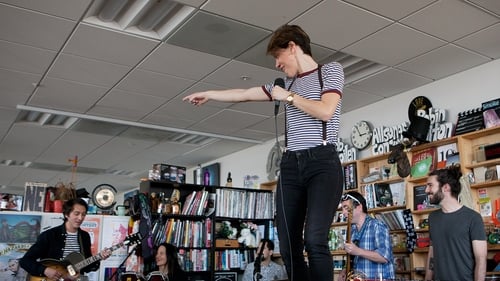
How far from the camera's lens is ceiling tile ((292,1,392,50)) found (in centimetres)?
357

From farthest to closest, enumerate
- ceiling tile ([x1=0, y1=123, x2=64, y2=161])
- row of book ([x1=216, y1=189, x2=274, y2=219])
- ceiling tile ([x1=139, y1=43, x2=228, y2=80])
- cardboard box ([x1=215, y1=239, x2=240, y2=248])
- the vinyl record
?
ceiling tile ([x1=0, y1=123, x2=64, y2=161]) → row of book ([x1=216, y1=189, x2=274, y2=219]) → cardboard box ([x1=215, y1=239, x2=240, y2=248]) → the vinyl record → ceiling tile ([x1=139, y1=43, x2=228, y2=80])

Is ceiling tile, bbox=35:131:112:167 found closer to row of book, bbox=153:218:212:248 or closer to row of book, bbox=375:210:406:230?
row of book, bbox=153:218:212:248

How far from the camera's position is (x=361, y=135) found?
5609 mm

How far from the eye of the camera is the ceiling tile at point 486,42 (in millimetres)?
3901

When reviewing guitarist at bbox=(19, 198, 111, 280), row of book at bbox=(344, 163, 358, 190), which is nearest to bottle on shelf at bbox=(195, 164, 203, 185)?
row of book at bbox=(344, 163, 358, 190)

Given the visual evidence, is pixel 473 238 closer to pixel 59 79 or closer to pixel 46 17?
pixel 46 17

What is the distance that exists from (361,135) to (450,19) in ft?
6.98

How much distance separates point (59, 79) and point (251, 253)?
3299 millimetres

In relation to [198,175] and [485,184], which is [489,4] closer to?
[485,184]

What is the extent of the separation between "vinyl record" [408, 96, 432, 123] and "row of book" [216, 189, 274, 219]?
97.5 inches

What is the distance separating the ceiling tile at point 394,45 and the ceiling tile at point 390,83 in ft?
0.93

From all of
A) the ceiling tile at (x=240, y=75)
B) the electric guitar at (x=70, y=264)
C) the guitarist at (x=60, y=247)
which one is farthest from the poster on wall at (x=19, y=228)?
the ceiling tile at (x=240, y=75)

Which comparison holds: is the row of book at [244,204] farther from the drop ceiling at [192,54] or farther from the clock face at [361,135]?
the clock face at [361,135]

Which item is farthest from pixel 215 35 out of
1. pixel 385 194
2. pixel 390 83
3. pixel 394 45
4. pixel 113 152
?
pixel 113 152
